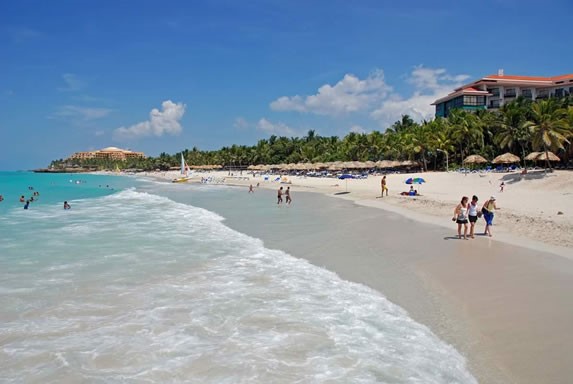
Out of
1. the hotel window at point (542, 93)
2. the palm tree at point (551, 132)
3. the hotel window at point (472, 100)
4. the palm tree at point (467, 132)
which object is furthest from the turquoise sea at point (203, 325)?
the hotel window at point (542, 93)

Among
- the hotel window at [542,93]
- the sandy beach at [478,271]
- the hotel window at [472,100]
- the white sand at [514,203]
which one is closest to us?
the sandy beach at [478,271]

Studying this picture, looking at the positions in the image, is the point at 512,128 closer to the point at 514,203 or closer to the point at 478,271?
the point at 514,203

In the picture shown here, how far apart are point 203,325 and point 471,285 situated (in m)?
5.19

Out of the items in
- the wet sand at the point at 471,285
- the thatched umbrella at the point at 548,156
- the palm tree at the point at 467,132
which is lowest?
the wet sand at the point at 471,285

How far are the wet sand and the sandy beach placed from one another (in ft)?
0.05

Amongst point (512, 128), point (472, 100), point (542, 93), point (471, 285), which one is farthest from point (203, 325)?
point (542, 93)

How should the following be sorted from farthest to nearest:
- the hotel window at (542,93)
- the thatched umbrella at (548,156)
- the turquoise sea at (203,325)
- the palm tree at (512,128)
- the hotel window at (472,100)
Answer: the hotel window at (542,93), the hotel window at (472,100), the palm tree at (512,128), the thatched umbrella at (548,156), the turquoise sea at (203,325)

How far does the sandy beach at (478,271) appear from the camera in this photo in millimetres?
5100

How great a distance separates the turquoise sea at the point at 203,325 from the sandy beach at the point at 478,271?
51 cm

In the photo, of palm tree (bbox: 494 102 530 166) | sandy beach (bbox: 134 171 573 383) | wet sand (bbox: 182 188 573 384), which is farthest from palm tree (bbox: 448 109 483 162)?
wet sand (bbox: 182 188 573 384)

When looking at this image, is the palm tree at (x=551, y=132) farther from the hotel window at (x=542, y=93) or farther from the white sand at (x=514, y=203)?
the hotel window at (x=542, y=93)

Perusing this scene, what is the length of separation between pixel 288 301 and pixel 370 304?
1.47 metres

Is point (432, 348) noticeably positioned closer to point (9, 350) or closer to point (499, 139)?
point (9, 350)

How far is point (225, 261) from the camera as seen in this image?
1077cm
